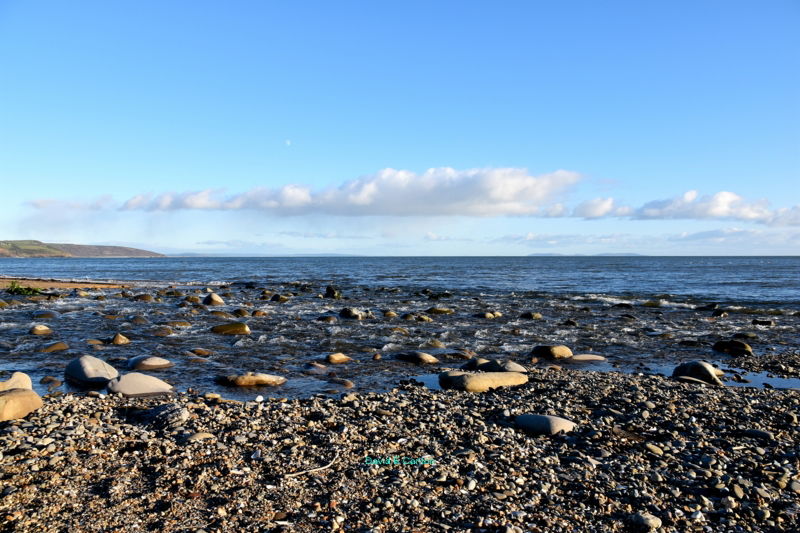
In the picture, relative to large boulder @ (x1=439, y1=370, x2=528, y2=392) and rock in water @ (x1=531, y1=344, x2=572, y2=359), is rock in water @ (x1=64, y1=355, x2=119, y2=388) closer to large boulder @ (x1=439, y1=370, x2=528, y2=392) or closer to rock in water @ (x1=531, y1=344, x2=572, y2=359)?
large boulder @ (x1=439, y1=370, x2=528, y2=392)

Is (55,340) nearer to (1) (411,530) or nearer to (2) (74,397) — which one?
(2) (74,397)

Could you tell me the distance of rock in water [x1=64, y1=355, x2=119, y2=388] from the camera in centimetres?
1028

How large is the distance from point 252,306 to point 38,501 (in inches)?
895

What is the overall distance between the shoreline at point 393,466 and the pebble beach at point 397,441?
3 cm

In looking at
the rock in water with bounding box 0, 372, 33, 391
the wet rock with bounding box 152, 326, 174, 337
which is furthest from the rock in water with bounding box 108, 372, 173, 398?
the wet rock with bounding box 152, 326, 174, 337

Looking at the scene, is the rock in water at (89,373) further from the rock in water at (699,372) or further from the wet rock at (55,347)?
the rock in water at (699,372)

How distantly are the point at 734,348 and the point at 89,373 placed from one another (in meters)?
16.7

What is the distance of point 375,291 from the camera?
39656mm

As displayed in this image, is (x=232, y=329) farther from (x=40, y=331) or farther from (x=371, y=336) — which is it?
(x=40, y=331)

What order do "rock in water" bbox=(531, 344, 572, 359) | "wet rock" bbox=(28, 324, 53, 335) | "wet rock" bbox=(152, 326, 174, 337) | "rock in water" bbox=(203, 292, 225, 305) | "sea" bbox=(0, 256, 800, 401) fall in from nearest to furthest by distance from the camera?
1. "sea" bbox=(0, 256, 800, 401)
2. "rock in water" bbox=(531, 344, 572, 359)
3. "wet rock" bbox=(28, 324, 53, 335)
4. "wet rock" bbox=(152, 326, 174, 337)
5. "rock in water" bbox=(203, 292, 225, 305)

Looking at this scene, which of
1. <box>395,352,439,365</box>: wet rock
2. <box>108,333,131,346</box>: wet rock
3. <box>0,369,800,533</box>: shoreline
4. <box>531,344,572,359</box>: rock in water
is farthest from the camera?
<box>108,333,131,346</box>: wet rock

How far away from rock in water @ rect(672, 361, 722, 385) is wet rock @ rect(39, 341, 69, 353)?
51.7 feet

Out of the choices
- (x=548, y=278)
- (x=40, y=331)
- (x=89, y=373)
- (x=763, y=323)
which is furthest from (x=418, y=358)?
(x=548, y=278)

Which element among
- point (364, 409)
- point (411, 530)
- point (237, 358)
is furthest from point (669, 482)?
point (237, 358)
